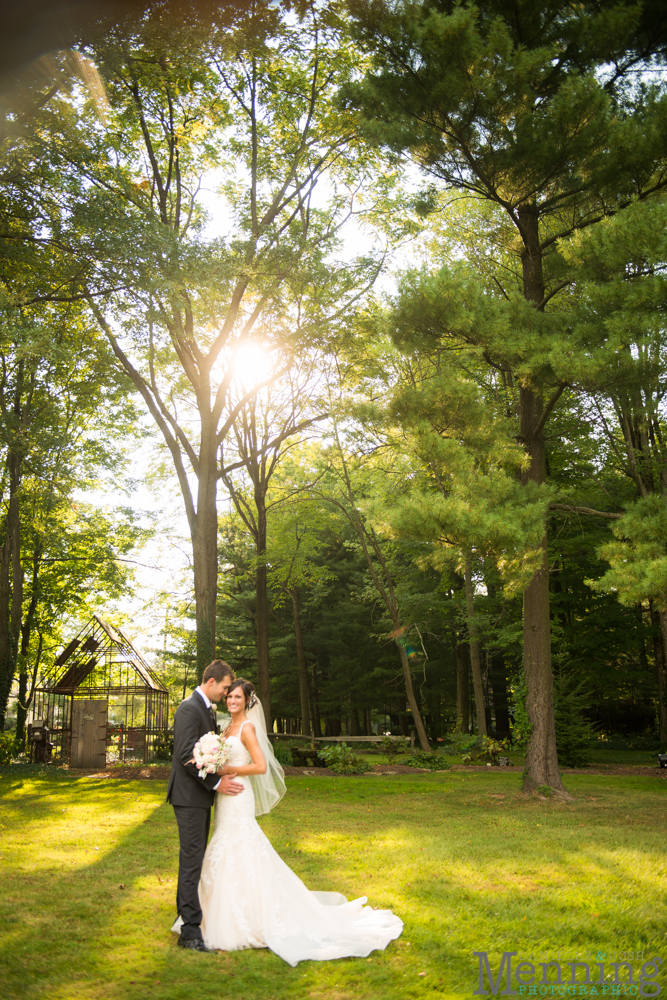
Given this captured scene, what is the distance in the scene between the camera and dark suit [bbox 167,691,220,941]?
188 inches

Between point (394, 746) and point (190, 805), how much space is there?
1632 cm

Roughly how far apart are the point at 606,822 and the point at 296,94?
47.5ft

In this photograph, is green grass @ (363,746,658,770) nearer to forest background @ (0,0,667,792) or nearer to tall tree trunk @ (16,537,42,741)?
forest background @ (0,0,667,792)

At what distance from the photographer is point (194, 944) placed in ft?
15.4

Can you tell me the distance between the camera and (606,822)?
9344mm

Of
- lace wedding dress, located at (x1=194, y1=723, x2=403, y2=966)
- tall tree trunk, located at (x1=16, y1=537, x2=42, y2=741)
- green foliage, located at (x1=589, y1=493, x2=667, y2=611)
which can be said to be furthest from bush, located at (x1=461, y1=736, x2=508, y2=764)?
tall tree trunk, located at (x1=16, y1=537, x2=42, y2=741)

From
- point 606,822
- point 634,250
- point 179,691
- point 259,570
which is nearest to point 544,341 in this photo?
point 634,250

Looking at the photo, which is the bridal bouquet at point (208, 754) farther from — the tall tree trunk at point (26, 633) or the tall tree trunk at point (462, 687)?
the tall tree trunk at point (462, 687)

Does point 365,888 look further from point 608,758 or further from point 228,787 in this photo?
point 608,758

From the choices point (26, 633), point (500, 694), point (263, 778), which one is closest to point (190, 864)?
point (263, 778)

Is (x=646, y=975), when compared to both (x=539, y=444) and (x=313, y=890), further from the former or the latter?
(x=539, y=444)

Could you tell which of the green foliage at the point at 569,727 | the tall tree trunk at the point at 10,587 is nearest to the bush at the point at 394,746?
the green foliage at the point at 569,727

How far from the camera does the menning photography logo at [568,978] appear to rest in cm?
400

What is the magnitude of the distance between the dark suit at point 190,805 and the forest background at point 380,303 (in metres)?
4.07
